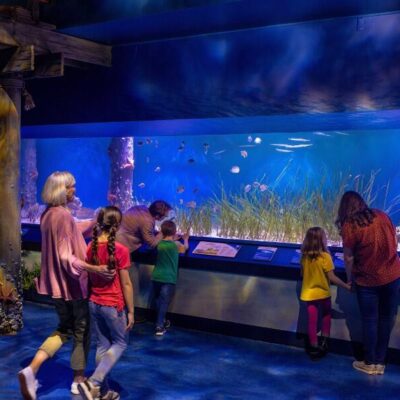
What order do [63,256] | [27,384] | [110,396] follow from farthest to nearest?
1. [110,396]
2. [63,256]
3. [27,384]

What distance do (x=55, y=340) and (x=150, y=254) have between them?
2.70m

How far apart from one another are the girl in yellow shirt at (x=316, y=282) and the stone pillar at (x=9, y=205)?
3.43m

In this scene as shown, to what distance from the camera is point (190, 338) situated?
6.30m

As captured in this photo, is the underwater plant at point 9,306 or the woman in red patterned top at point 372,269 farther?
the underwater plant at point 9,306

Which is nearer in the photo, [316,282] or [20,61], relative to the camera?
[316,282]

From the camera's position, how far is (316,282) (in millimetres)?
5488

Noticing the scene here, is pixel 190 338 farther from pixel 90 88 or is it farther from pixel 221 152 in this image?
pixel 221 152

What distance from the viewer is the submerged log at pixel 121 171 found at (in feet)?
37.9

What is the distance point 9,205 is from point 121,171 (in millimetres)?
5305

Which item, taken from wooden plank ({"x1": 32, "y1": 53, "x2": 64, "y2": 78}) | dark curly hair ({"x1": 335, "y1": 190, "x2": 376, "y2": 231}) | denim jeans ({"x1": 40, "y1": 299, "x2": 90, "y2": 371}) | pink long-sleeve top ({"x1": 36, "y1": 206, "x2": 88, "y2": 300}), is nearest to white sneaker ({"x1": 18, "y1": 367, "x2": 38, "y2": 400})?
denim jeans ({"x1": 40, "y1": 299, "x2": 90, "y2": 371})

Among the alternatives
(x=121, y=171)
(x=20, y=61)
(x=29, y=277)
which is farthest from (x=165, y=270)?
(x=121, y=171)

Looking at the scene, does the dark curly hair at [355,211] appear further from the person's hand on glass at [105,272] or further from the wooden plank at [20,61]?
the wooden plank at [20,61]

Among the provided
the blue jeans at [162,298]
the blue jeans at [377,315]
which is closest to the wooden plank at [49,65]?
the blue jeans at [162,298]

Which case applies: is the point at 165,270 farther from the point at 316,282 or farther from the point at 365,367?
the point at 365,367
